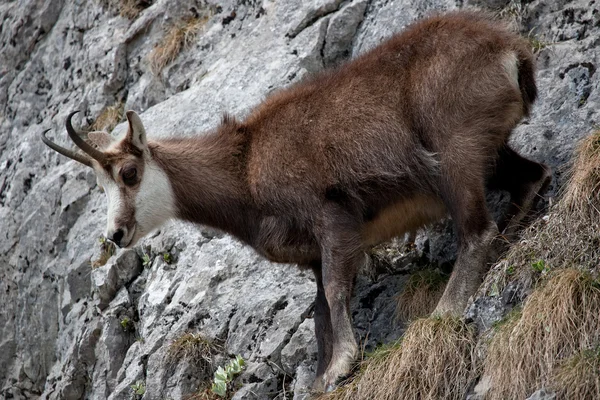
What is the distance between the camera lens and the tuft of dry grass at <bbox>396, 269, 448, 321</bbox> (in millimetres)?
7824

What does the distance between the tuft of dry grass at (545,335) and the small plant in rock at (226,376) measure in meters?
2.68

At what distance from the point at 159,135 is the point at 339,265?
4227mm

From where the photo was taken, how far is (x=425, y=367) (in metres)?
6.73

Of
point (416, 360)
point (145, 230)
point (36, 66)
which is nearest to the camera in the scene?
point (416, 360)

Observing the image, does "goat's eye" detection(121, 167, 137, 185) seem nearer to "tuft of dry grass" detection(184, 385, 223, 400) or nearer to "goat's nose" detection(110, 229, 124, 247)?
"goat's nose" detection(110, 229, 124, 247)

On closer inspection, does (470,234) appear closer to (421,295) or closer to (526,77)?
(421,295)

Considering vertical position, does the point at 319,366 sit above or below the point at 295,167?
below

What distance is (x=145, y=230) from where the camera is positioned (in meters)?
8.38

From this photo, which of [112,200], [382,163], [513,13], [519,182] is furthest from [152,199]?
[513,13]

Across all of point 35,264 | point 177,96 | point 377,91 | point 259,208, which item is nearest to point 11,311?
point 35,264

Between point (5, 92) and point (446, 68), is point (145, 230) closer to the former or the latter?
point (446, 68)

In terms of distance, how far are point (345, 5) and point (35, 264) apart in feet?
16.4

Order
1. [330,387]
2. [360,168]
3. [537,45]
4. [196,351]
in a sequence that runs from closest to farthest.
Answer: [330,387] → [360,168] → [196,351] → [537,45]

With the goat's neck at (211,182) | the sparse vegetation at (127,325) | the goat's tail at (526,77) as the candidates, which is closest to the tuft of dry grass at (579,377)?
the goat's tail at (526,77)
